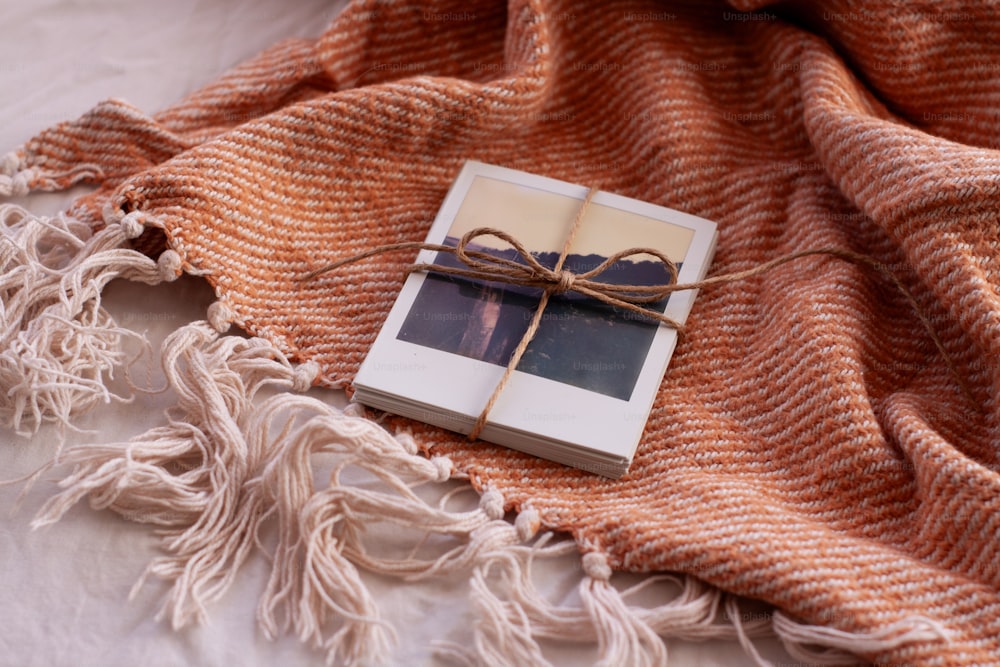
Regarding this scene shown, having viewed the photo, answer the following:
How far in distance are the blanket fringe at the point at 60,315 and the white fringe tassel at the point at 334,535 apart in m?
0.07

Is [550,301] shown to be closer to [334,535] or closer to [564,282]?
[564,282]

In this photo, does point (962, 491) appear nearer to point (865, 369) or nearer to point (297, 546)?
point (865, 369)

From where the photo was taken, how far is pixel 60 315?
2.97ft

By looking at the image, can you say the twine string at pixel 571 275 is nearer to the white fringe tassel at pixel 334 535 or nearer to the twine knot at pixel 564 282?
the twine knot at pixel 564 282

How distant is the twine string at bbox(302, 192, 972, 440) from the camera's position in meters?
0.94

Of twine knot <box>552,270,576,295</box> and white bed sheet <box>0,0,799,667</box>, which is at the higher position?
twine knot <box>552,270,576,295</box>

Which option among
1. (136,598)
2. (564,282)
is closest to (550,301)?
(564,282)

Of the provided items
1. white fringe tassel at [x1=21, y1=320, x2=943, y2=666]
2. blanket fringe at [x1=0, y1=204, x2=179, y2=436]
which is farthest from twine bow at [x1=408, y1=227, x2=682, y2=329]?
blanket fringe at [x1=0, y1=204, x2=179, y2=436]

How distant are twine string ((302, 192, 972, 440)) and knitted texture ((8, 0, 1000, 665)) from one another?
2cm

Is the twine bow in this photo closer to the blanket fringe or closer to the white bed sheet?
the white bed sheet

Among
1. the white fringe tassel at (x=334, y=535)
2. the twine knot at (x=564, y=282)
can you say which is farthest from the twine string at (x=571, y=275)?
the white fringe tassel at (x=334, y=535)

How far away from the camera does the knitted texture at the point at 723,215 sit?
0.81 m

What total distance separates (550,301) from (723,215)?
0.82 feet

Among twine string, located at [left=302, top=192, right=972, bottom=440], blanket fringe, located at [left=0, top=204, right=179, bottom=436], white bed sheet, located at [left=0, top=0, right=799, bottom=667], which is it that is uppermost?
twine string, located at [left=302, top=192, right=972, bottom=440]
